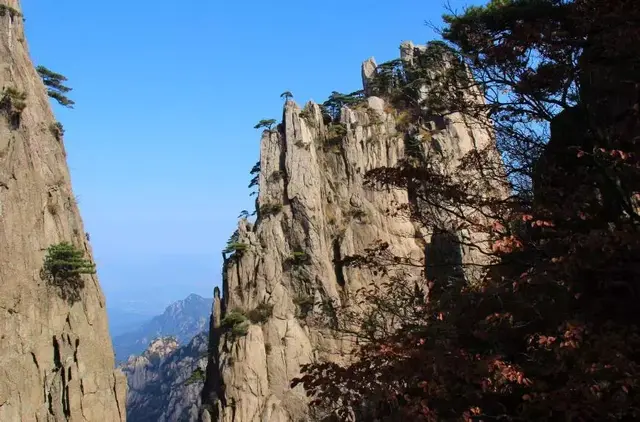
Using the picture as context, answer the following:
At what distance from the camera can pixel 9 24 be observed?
37.9 meters

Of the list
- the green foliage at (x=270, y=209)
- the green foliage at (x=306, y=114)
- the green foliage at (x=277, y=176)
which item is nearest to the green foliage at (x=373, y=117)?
the green foliage at (x=306, y=114)

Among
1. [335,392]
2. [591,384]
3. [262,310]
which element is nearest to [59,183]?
[262,310]

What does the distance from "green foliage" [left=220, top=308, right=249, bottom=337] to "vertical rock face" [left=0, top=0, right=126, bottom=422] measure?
9.71 metres

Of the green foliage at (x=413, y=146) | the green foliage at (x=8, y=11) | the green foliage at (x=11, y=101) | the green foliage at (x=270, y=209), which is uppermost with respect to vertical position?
the green foliage at (x=8, y=11)

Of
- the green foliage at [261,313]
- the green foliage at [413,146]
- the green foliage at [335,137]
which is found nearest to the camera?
the green foliage at [261,313]

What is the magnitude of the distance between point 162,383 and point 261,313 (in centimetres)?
14697

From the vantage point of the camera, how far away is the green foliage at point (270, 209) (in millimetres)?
51844

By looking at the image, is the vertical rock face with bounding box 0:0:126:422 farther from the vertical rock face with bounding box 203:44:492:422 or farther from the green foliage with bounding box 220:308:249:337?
the vertical rock face with bounding box 203:44:492:422

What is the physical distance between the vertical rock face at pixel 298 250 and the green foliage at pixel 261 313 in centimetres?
9

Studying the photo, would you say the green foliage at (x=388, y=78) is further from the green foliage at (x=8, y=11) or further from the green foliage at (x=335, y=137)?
the green foliage at (x=8, y=11)

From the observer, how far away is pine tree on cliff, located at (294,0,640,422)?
6113 mm

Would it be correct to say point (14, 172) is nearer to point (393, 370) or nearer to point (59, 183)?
point (59, 183)

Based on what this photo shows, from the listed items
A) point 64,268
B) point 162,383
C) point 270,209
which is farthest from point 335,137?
point 162,383

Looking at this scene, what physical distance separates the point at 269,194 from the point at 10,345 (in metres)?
28.1
